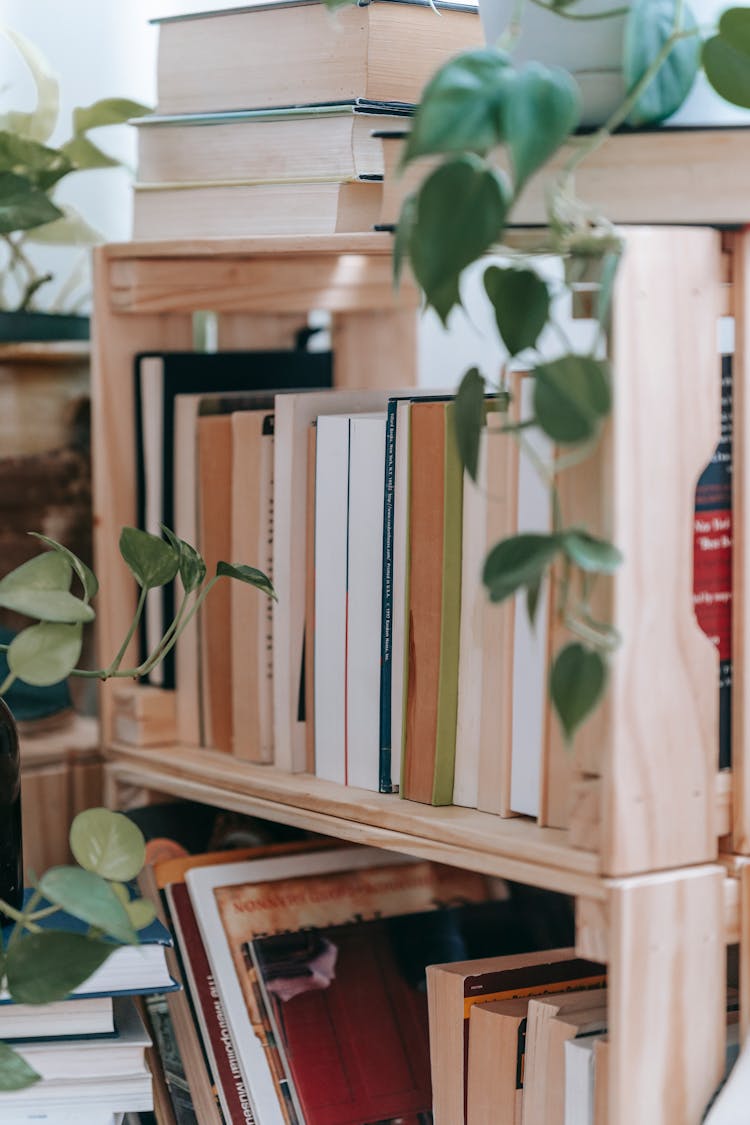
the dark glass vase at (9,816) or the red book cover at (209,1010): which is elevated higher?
the dark glass vase at (9,816)

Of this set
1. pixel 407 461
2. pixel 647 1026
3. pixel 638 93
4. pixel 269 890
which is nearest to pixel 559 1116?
pixel 647 1026

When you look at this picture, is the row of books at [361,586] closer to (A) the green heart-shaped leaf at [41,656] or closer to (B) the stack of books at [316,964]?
(B) the stack of books at [316,964]

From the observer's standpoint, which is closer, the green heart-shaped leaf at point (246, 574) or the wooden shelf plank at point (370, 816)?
the wooden shelf plank at point (370, 816)

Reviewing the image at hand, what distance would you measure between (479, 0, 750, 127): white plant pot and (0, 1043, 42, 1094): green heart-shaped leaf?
66 centimetres

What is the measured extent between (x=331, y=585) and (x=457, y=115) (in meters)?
0.45

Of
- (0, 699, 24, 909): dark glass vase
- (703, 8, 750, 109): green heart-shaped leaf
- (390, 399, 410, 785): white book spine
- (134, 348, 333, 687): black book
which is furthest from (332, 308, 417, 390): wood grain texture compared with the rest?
(703, 8, 750, 109): green heart-shaped leaf

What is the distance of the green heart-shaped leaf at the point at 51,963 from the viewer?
2.68ft

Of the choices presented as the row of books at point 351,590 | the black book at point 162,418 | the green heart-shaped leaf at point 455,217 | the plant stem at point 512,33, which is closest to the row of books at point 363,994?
the row of books at point 351,590

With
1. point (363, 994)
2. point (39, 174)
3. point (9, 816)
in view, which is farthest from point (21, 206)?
point (363, 994)

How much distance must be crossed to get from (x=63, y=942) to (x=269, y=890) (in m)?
0.29

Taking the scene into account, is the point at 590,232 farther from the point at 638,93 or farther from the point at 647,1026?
the point at 647,1026

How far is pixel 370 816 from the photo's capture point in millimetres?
959

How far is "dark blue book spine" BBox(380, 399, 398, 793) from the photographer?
0.97 metres

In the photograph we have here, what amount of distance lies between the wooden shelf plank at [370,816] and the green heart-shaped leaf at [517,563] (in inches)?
7.7
